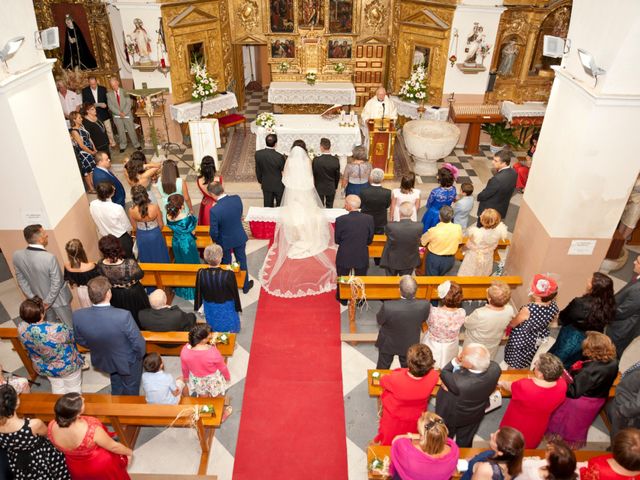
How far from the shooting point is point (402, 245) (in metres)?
5.81

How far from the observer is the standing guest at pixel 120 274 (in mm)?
4914

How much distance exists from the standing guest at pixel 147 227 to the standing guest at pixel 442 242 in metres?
3.31

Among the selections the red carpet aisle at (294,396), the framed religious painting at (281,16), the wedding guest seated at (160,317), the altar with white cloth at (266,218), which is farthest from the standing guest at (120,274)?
the framed religious painting at (281,16)

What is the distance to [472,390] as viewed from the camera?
3812 mm

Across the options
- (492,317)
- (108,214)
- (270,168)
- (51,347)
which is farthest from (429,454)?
(270,168)

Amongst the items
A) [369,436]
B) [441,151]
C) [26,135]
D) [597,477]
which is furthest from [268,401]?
[441,151]

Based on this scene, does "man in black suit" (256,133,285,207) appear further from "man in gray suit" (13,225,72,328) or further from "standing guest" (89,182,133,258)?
"man in gray suit" (13,225,72,328)

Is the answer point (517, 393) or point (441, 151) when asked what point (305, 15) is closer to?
point (441, 151)

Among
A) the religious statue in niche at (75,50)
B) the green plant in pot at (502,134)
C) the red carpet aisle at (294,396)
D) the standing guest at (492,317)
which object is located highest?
A: the religious statue in niche at (75,50)

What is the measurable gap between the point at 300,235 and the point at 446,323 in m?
3.00

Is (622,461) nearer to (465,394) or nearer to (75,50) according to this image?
(465,394)

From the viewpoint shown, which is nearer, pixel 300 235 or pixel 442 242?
pixel 442 242

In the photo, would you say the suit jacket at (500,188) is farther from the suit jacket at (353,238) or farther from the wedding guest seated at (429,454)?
the wedding guest seated at (429,454)

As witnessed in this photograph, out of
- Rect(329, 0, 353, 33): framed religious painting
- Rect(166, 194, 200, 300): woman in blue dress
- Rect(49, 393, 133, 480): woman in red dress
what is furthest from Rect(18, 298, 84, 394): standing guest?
Rect(329, 0, 353, 33): framed religious painting
